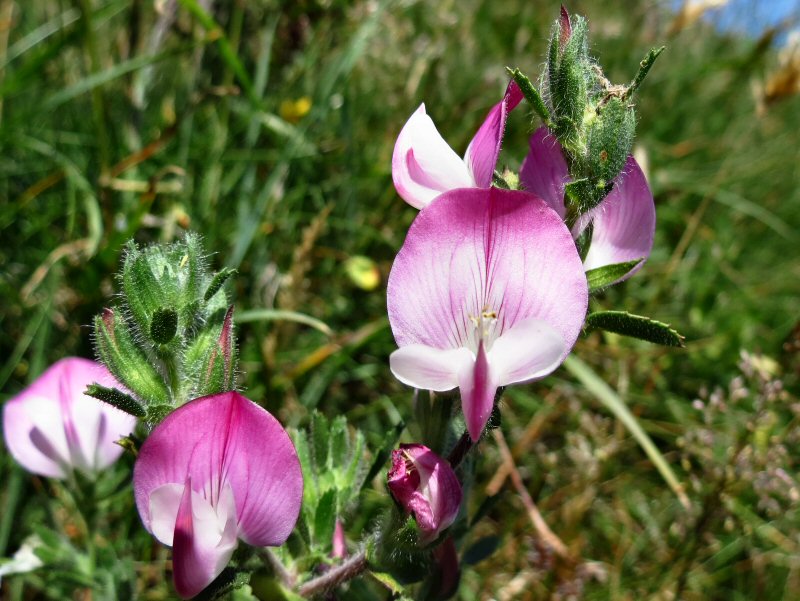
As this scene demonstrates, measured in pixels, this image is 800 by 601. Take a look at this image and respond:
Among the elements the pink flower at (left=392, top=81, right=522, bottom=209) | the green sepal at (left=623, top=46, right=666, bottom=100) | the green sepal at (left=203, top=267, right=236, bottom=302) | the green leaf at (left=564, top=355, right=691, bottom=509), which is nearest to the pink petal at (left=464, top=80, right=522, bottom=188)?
the pink flower at (left=392, top=81, right=522, bottom=209)

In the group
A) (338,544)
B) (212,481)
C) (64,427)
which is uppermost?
(212,481)

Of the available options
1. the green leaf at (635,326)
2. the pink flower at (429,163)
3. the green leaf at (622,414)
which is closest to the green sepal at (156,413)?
the pink flower at (429,163)

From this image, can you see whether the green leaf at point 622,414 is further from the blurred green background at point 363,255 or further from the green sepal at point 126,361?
the green sepal at point 126,361

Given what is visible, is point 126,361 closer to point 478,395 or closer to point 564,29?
point 478,395

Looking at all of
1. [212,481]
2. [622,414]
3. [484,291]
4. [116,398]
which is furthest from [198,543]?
[622,414]

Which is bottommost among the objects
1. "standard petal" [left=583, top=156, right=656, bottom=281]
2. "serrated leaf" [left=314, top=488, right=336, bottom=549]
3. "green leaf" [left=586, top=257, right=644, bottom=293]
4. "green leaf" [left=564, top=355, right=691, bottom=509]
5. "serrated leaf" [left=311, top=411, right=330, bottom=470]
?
"green leaf" [left=564, top=355, right=691, bottom=509]

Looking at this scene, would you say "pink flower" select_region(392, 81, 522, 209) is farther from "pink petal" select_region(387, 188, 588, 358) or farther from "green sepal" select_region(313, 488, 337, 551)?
"green sepal" select_region(313, 488, 337, 551)

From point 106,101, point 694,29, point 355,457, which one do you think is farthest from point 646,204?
point 694,29
